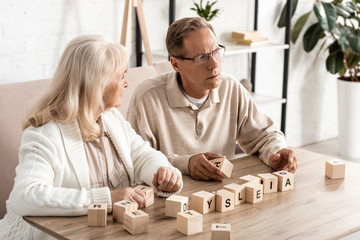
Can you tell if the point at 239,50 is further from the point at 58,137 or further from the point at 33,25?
the point at 58,137

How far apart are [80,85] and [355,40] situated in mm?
3181

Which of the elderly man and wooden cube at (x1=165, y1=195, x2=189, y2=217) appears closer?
wooden cube at (x1=165, y1=195, x2=189, y2=217)

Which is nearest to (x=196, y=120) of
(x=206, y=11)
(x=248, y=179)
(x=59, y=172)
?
(x=248, y=179)

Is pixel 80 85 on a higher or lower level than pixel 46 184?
higher

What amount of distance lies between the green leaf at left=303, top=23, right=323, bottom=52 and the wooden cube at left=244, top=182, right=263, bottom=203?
308 centimetres

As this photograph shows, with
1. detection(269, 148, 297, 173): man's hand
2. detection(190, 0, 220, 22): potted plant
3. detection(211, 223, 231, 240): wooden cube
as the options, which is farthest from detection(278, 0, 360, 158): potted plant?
detection(211, 223, 231, 240): wooden cube

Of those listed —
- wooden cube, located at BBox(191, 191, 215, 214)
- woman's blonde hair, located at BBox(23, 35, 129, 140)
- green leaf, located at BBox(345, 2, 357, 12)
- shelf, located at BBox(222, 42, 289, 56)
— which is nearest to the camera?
wooden cube, located at BBox(191, 191, 215, 214)

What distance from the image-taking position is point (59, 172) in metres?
1.84

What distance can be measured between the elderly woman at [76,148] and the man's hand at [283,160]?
427mm

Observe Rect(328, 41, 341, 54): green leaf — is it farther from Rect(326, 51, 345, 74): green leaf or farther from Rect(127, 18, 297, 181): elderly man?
Rect(127, 18, 297, 181): elderly man

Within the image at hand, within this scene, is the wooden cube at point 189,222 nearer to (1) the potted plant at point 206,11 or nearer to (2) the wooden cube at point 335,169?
(2) the wooden cube at point 335,169

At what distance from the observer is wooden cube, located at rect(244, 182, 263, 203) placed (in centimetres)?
185

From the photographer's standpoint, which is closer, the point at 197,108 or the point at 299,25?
the point at 197,108

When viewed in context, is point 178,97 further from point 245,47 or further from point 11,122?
point 245,47
